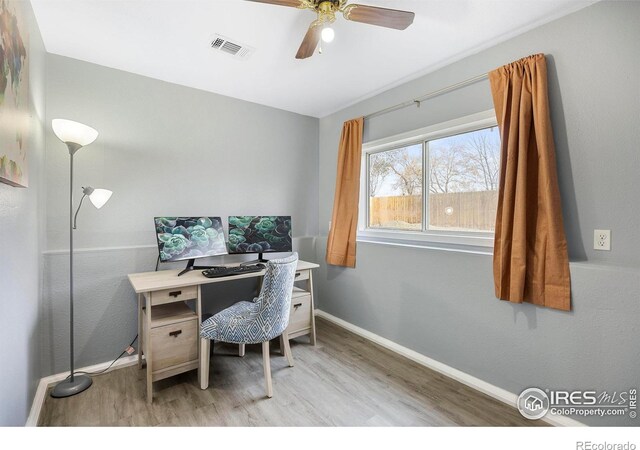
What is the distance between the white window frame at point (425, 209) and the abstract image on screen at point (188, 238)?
1.43 metres

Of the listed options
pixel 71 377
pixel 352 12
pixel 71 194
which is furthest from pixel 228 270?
pixel 352 12

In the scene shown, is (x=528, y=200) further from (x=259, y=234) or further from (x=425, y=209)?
(x=259, y=234)

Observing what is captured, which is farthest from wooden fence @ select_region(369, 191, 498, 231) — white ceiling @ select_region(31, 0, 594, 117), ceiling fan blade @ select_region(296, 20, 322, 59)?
ceiling fan blade @ select_region(296, 20, 322, 59)

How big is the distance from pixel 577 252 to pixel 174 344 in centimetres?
259

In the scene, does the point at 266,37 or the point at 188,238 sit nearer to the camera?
the point at 266,37

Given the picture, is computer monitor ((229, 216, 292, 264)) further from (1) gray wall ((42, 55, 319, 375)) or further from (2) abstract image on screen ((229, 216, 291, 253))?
(1) gray wall ((42, 55, 319, 375))

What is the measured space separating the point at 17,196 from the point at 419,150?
2.70 metres

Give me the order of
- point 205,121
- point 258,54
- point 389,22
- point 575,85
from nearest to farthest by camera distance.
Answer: point 389,22 → point 575,85 → point 258,54 → point 205,121

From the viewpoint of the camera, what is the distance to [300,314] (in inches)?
105

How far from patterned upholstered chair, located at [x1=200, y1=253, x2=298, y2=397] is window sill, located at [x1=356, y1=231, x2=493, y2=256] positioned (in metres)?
1.15

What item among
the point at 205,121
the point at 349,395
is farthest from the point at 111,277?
the point at 349,395

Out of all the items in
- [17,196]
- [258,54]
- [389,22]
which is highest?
[258,54]

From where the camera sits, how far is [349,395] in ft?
6.55

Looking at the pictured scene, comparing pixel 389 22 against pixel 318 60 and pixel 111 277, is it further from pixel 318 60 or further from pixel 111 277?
pixel 111 277
